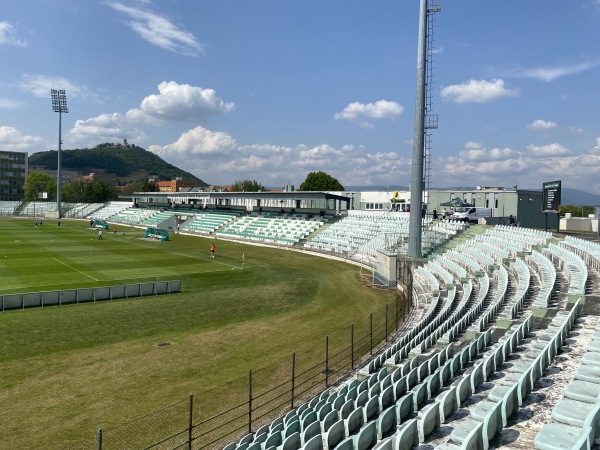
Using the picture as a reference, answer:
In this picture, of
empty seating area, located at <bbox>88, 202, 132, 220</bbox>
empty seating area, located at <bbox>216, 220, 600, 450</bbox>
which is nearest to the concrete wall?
empty seating area, located at <bbox>216, 220, 600, 450</bbox>

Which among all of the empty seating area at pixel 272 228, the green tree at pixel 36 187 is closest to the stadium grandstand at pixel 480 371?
the empty seating area at pixel 272 228

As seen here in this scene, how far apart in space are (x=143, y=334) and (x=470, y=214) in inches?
1728

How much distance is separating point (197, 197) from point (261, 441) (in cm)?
7971

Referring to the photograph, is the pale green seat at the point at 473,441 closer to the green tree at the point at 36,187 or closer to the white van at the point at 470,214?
the white van at the point at 470,214

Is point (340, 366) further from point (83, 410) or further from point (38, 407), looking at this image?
point (38, 407)

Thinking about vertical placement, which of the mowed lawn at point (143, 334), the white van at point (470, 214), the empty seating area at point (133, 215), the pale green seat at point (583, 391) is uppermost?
the white van at point (470, 214)

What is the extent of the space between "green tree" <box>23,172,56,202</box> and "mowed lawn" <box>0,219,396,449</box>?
118m

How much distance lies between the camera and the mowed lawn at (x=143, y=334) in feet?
42.8

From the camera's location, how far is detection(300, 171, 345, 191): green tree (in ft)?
391

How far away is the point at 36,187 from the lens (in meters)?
144

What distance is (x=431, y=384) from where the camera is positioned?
10.2m

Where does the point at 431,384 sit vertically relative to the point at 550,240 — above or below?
below

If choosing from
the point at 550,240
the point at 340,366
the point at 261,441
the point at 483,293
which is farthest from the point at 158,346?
the point at 550,240

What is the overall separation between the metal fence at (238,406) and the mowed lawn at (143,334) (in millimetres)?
652
